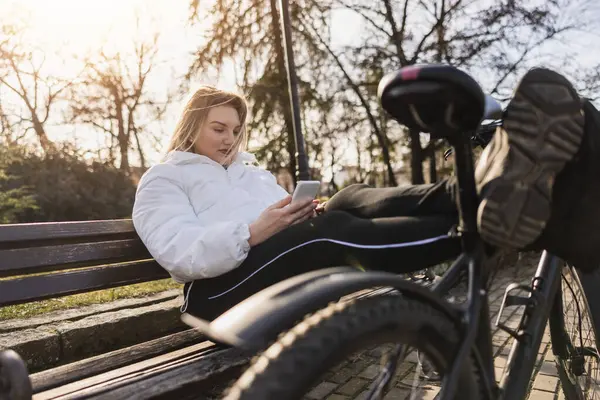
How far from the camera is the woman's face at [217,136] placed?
247 centimetres

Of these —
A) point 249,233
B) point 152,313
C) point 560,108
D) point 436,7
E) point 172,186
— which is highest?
point 436,7

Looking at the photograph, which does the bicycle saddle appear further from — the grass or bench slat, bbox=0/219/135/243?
the grass

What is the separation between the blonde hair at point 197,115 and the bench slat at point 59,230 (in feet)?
1.43

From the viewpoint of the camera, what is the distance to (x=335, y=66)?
12.4 meters

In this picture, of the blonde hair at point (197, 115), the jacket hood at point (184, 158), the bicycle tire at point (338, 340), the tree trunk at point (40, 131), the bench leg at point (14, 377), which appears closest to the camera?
the bicycle tire at point (338, 340)

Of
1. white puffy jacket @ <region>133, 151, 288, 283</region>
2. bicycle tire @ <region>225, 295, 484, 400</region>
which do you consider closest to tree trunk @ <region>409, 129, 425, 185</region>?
white puffy jacket @ <region>133, 151, 288, 283</region>

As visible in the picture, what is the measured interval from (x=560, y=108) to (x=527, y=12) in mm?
11227

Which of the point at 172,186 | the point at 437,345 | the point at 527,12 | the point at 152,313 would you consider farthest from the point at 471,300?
the point at 527,12

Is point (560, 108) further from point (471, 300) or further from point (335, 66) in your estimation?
point (335, 66)

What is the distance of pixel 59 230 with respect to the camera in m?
2.21

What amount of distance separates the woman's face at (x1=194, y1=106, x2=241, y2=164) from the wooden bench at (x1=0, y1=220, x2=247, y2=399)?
0.53 meters

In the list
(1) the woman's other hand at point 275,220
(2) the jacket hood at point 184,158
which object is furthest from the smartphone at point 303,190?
(2) the jacket hood at point 184,158

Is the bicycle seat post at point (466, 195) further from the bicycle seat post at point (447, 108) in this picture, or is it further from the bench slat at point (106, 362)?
the bench slat at point (106, 362)

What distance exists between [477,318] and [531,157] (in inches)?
15.0
